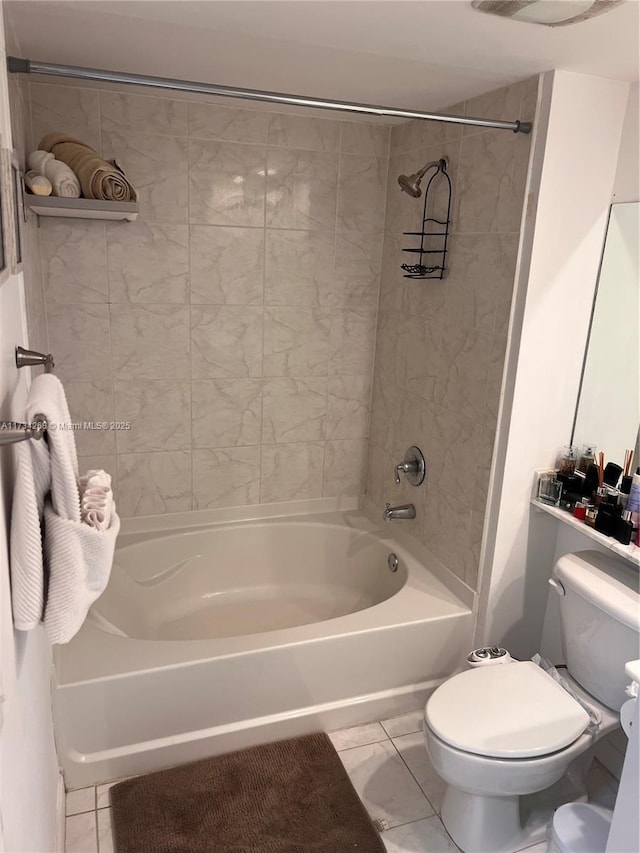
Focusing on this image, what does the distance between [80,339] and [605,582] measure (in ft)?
6.81

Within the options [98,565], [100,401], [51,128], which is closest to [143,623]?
[100,401]

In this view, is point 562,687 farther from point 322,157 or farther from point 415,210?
point 322,157

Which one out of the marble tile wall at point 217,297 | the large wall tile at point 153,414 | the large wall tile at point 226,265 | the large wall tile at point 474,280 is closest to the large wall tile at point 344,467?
the marble tile wall at point 217,297

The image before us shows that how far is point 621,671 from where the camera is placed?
1810 mm

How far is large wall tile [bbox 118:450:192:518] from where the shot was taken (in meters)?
2.75

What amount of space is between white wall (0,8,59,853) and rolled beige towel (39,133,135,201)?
2.40 ft

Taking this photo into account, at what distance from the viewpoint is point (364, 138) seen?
8.89 ft

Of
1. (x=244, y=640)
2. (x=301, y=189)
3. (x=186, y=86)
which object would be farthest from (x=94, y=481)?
(x=301, y=189)

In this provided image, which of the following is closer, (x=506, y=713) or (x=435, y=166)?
(x=506, y=713)

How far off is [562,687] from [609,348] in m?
1.10

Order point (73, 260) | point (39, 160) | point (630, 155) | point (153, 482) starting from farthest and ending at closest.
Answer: point (153, 482) < point (73, 260) < point (39, 160) < point (630, 155)

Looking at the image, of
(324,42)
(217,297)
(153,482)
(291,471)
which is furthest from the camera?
(291,471)

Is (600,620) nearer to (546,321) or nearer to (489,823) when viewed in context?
(489,823)

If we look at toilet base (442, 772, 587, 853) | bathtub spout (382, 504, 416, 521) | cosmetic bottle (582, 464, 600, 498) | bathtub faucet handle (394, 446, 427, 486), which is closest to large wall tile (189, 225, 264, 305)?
bathtub faucet handle (394, 446, 427, 486)
